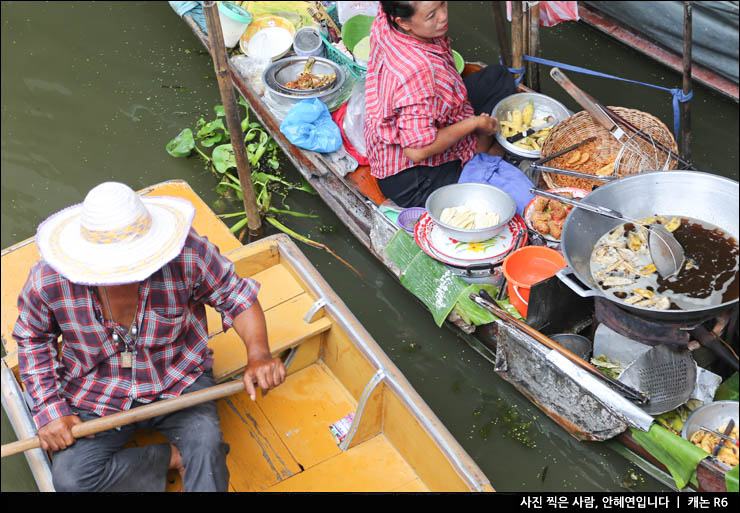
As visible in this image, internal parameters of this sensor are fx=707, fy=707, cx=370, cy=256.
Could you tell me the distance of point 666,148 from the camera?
13.6 ft

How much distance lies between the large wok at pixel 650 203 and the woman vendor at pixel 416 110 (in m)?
1.02


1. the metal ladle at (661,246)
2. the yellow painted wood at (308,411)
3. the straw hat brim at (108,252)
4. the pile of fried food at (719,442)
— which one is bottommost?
the pile of fried food at (719,442)

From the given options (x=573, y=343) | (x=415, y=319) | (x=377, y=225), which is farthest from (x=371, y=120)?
(x=573, y=343)

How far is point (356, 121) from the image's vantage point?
183 inches

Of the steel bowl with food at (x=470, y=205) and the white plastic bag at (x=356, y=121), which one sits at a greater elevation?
the white plastic bag at (x=356, y=121)

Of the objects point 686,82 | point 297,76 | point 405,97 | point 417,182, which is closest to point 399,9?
point 405,97

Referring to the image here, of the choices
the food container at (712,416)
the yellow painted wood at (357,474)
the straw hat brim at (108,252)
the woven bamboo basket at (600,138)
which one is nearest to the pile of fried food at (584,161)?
the woven bamboo basket at (600,138)

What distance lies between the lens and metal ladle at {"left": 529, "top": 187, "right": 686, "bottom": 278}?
3.15 metres

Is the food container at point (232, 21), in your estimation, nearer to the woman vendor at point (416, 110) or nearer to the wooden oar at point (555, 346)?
the woman vendor at point (416, 110)

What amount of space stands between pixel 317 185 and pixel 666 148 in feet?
7.29

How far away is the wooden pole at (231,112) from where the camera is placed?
3.79m

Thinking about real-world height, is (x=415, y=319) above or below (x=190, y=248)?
below

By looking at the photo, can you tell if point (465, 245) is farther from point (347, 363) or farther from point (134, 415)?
point (134, 415)
